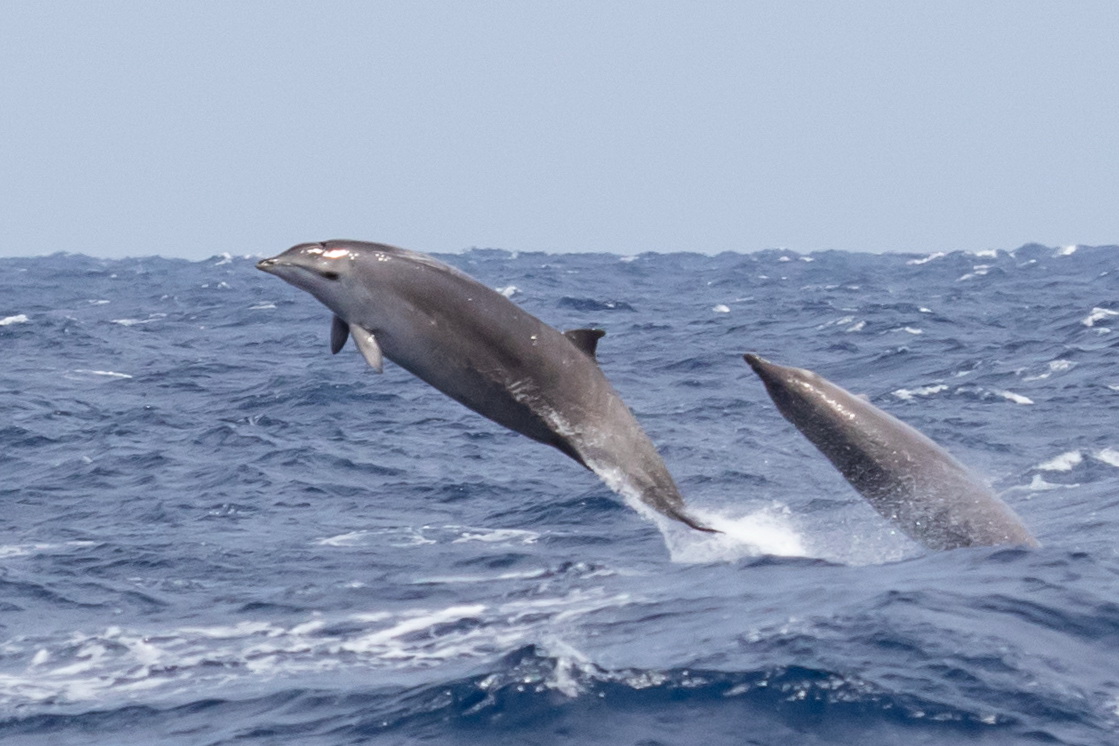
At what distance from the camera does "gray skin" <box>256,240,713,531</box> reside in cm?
907

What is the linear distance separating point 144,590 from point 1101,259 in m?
72.6

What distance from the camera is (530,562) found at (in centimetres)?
1642

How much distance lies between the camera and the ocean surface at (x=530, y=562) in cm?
1024

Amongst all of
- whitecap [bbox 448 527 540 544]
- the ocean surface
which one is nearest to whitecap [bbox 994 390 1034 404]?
the ocean surface

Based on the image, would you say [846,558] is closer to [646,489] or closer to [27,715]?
[646,489]

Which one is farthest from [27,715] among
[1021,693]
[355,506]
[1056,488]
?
[1056,488]

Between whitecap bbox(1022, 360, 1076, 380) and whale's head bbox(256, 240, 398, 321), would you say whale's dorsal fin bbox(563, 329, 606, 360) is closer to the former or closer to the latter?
whale's head bbox(256, 240, 398, 321)

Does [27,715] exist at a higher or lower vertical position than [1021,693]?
lower

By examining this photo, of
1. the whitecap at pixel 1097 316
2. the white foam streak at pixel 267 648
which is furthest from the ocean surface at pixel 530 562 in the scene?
the whitecap at pixel 1097 316

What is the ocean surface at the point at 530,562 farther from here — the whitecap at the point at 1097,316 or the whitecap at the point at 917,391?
the whitecap at the point at 1097,316

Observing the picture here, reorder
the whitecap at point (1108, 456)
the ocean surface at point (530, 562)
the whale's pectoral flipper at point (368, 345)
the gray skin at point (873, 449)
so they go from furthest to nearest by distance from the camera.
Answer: the whitecap at point (1108, 456), the gray skin at point (873, 449), the ocean surface at point (530, 562), the whale's pectoral flipper at point (368, 345)

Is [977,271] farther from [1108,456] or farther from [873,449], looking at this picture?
[873,449]

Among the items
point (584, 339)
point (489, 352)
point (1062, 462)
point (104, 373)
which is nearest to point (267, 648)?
point (489, 352)

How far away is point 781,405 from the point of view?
12016 mm
